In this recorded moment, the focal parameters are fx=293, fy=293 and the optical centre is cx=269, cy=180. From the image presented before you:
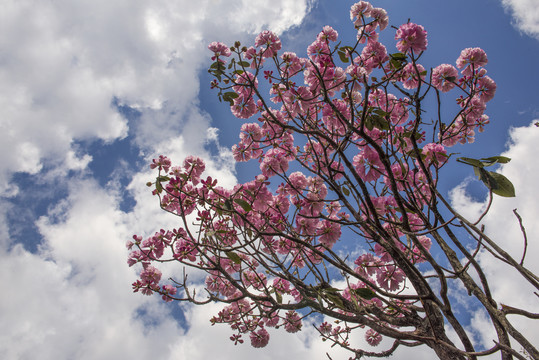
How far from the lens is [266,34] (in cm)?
310

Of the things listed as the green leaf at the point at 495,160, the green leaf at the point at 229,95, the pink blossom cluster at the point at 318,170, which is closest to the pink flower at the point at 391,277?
the pink blossom cluster at the point at 318,170

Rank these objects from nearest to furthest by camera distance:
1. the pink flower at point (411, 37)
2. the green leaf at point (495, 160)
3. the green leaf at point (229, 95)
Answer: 1. the green leaf at point (495, 160)
2. the pink flower at point (411, 37)
3. the green leaf at point (229, 95)

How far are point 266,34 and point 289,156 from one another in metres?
1.37

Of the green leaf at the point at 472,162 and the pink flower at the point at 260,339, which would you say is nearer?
the green leaf at the point at 472,162

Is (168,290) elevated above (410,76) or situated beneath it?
situated beneath

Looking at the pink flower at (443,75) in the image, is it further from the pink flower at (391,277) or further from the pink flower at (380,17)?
the pink flower at (391,277)

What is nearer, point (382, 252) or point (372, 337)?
point (382, 252)

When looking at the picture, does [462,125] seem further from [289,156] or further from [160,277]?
[160,277]

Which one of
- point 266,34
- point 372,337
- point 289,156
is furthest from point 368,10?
point 372,337

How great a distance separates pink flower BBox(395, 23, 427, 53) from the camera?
2668 millimetres

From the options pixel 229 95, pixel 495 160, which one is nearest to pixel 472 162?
pixel 495 160

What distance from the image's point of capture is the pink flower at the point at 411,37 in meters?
2.67

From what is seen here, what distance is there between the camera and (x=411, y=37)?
2674mm

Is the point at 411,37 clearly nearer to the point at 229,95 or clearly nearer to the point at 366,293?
the point at 229,95
